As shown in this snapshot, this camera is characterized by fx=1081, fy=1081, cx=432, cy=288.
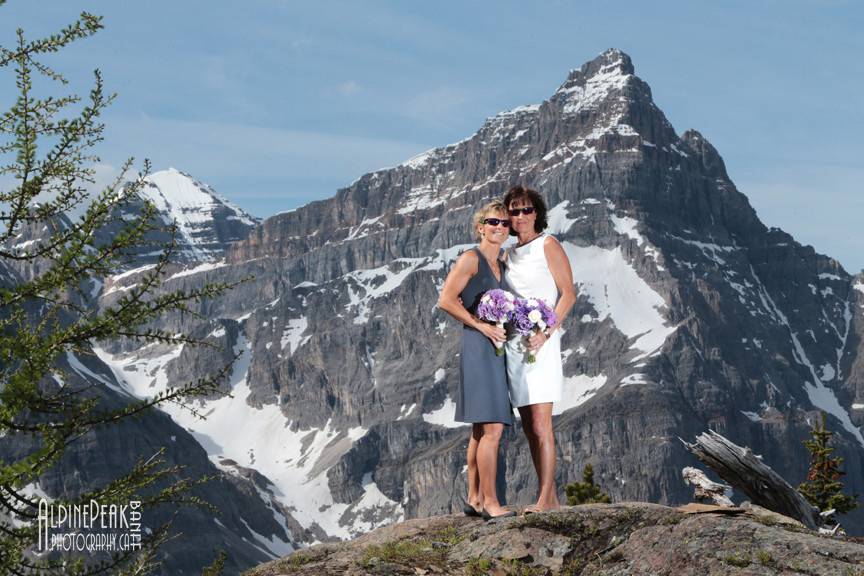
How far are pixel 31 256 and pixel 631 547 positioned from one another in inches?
294

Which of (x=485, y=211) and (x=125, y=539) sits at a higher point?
(x=485, y=211)

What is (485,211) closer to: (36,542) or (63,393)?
Result: (63,393)

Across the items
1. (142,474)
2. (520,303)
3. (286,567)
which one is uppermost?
(520,303)

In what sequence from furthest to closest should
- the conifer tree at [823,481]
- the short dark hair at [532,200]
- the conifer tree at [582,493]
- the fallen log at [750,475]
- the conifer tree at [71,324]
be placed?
the conifer tree at [582,493]
the conifer tree at [823,481]
the fallen log at [750,475]
the short dark hair at [532,200]
the conifer tree at [71,324]

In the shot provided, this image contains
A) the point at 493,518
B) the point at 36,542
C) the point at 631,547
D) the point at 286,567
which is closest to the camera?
the point at 36,542

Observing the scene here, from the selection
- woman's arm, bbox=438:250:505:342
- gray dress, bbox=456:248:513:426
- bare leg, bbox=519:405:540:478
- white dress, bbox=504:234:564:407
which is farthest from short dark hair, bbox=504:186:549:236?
bare leg, bbox=519:405:540:478

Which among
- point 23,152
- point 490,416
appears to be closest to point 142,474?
point 23,152

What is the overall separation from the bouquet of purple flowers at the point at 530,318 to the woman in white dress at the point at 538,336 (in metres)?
0.10

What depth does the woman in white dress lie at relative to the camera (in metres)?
15.3

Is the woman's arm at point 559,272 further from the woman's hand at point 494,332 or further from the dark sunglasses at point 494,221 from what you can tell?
the woman's hand at point 494,332

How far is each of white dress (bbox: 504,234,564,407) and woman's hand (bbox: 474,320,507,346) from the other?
23cm

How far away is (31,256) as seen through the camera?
11.9 metres

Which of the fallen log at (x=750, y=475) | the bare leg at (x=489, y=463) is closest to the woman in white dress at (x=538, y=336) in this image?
the bare leg at (x=489, y=463)

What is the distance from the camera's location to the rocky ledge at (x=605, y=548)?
1129 cm
